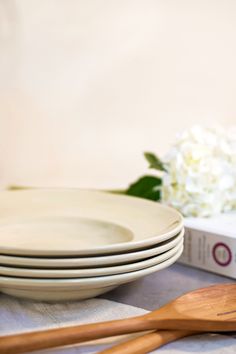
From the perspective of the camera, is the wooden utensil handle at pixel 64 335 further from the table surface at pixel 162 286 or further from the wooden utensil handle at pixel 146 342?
the table surface at pixel 162 286

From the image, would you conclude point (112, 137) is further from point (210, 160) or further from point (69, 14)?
point (210, 160)

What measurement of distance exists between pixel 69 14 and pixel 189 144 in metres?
0.65

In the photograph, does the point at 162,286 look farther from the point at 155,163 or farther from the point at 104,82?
the point at 104,82

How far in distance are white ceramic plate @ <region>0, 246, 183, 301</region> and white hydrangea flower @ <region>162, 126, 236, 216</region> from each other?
22cm

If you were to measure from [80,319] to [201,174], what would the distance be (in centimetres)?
34

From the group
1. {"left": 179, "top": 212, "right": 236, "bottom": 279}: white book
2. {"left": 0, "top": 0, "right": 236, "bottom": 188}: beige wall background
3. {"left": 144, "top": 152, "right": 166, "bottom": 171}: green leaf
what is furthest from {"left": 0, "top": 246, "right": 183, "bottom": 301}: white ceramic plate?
{"left": 0, "top": 0, "right": 236, "bottom": 188}: beige wall background

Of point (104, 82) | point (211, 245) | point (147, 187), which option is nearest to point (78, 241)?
point (211, 245)

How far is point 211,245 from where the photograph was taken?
0.74 m

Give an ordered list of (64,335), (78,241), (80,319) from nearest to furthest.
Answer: (64,335), (80,319), (78,241)

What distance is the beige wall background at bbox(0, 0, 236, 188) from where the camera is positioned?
50.6 inches

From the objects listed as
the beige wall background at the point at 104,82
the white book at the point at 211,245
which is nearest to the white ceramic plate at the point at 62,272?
the white book at the point at 211,245

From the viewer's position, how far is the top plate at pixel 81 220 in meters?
0.64

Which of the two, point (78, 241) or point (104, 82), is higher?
point (104, 82)

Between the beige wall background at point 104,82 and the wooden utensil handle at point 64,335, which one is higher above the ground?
the beige wall background at point 104,82
